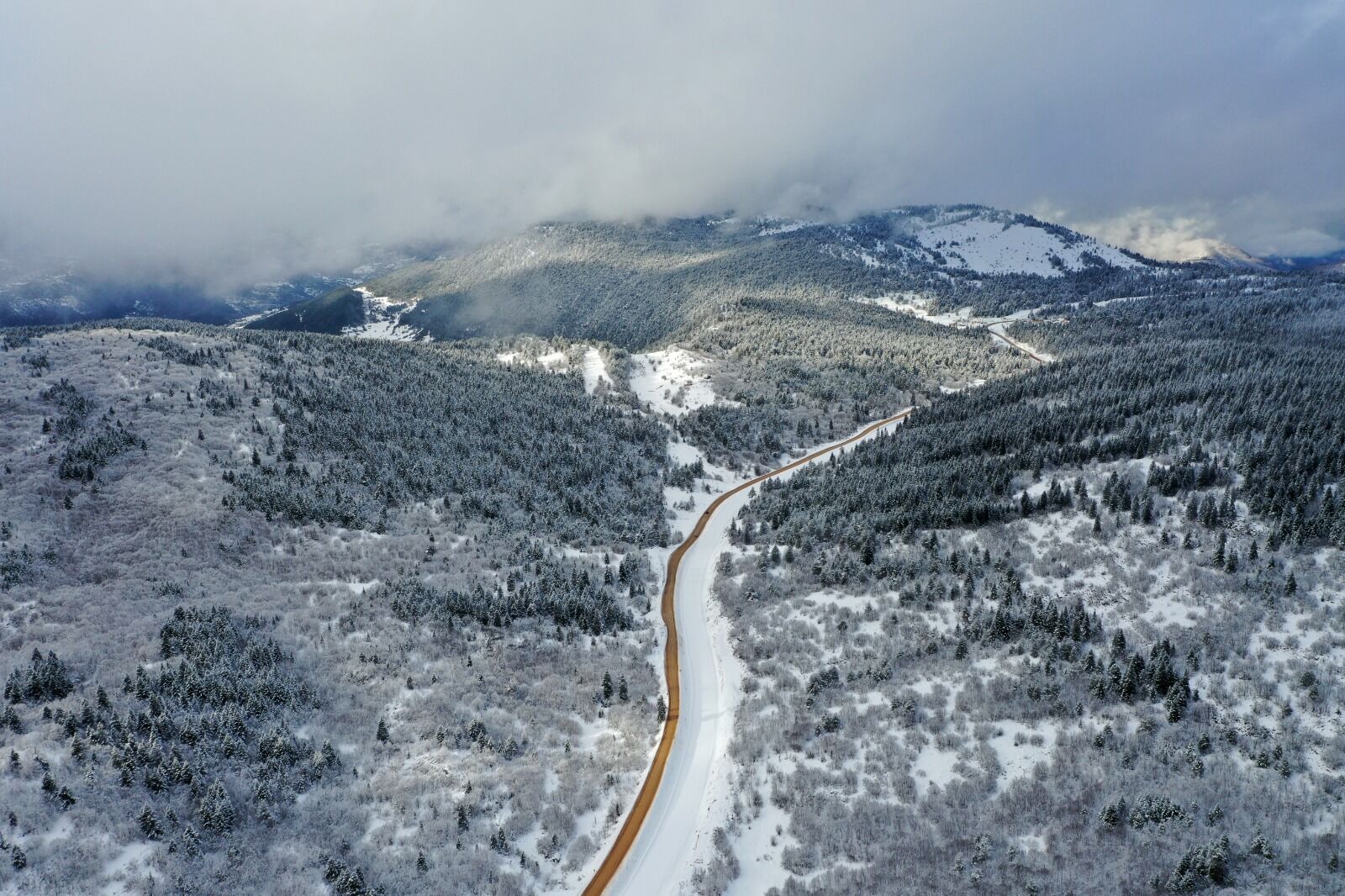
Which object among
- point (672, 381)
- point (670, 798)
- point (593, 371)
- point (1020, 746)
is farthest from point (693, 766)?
point (593, 371)

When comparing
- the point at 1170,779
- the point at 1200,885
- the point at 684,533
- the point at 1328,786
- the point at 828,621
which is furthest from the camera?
the point at 684,533

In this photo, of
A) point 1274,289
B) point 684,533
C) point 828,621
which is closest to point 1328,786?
point 828,621

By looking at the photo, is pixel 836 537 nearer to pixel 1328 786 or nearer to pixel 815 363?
pixel 1328 786

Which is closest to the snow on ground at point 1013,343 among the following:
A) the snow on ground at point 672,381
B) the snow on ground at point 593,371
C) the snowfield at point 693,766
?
the snow on ground at point 672,381

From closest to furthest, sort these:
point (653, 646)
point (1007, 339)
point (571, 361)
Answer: point (653, 646), point (571, 361), point (1007, 339)

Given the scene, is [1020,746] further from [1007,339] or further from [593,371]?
[1007,339]
